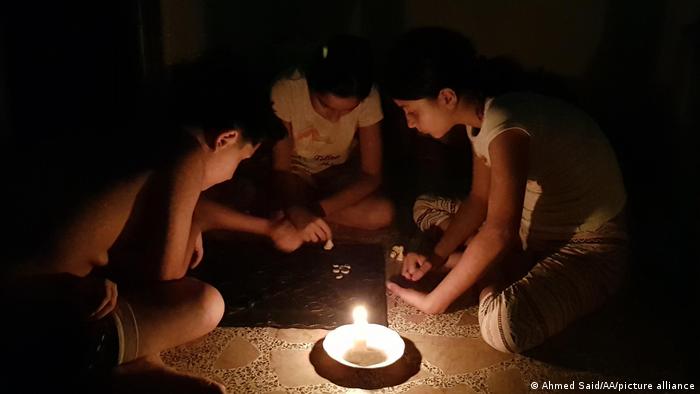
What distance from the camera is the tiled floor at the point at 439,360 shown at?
241cm

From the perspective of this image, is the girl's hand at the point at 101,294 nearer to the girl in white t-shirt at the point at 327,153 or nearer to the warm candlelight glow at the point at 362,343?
the warm candlelight glow at the point at 362,343

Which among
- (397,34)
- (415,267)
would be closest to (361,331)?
(415,267)

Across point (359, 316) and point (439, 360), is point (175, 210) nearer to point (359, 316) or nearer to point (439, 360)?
point (359, 316)

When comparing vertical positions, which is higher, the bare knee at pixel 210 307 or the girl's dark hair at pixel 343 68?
the girl's dark hair at pixel 343 68

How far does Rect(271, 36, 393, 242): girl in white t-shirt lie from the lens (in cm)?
317

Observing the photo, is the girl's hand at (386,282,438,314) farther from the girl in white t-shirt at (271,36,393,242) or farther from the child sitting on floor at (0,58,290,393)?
the child sitting on floor at (0,58,290,393)

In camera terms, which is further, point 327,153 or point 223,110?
point 327,153

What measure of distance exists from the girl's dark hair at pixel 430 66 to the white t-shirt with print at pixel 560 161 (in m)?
0.16

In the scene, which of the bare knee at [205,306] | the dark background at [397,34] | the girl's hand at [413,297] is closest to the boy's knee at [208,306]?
the bare knee at [205,306]

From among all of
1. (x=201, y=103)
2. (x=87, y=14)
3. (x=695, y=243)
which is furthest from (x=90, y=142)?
(x=695, y=243)

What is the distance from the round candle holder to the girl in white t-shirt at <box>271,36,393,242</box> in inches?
35.2

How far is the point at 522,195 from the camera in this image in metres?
2.58

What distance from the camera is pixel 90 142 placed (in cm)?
219

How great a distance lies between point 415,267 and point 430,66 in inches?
38.3
